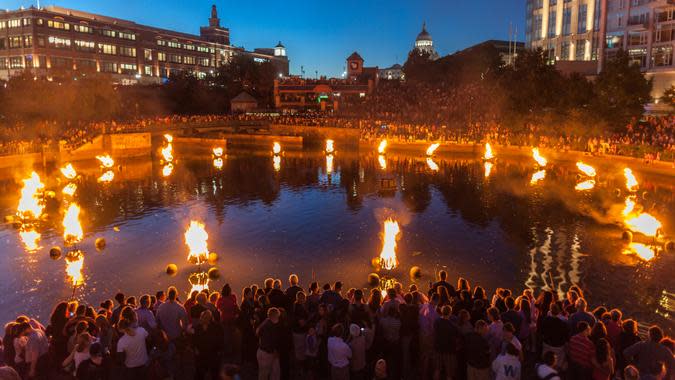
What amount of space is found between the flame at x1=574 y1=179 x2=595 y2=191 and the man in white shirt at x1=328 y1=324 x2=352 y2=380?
3028 centimetres

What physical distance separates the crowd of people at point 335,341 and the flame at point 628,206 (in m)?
19.6

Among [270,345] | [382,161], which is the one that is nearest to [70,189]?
[382,161]

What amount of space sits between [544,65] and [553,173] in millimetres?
23010

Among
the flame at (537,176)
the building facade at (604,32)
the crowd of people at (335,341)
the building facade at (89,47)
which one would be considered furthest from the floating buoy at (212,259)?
the building facade at (89,47)

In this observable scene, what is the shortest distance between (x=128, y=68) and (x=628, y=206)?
4750 inches

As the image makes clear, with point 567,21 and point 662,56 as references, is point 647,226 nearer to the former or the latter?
point 662,56

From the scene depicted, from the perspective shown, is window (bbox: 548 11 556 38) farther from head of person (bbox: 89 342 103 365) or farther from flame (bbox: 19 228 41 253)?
head of person (bbox: 89 342 103 365)

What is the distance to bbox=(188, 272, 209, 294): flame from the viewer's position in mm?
17266

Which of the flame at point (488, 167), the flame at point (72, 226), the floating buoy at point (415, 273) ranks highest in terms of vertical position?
the flame at point (488, 167)

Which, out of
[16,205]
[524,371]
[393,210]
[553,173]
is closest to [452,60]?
[553,173]

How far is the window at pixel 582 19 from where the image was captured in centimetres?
7875

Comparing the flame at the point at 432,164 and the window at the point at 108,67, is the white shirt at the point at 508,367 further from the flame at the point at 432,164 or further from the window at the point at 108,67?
the window at the point at 108,67

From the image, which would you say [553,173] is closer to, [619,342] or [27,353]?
[619,342]

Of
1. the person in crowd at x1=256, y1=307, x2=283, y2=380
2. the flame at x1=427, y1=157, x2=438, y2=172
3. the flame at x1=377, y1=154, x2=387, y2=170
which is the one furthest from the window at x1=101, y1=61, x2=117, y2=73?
the person in crowd at x1=256, y1=307, x2=283, y2=380
